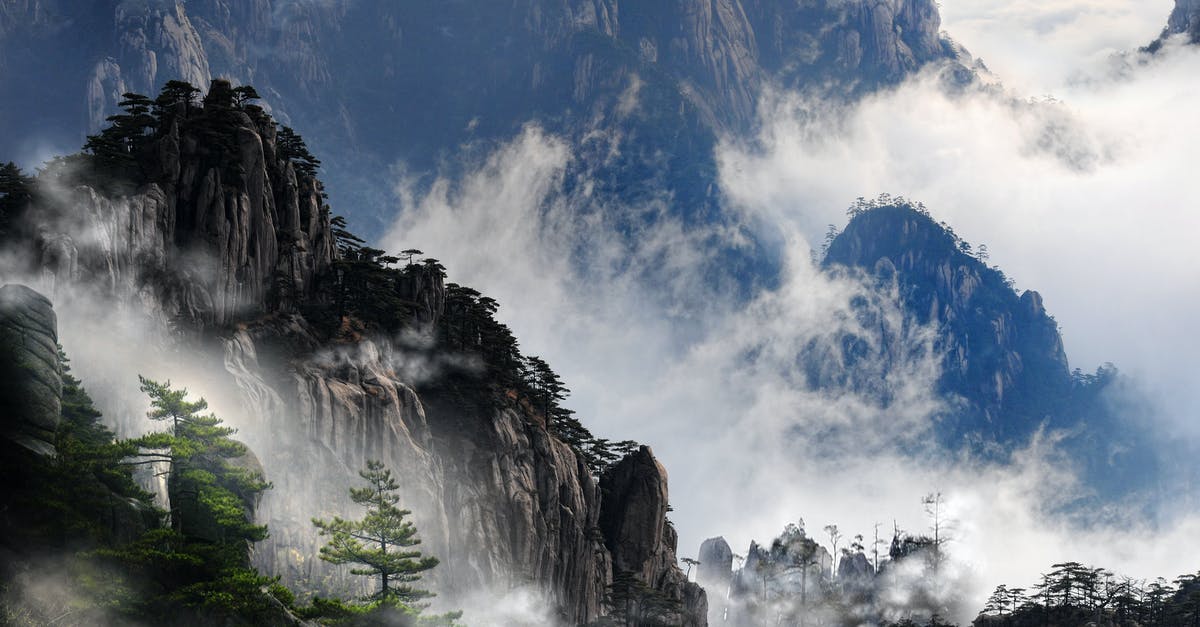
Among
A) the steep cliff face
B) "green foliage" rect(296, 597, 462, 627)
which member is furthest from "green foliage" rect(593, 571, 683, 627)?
"green foliage" rect(296, 597, 462, 627)

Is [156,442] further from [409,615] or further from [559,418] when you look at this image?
[559,418]

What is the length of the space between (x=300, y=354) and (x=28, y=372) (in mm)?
41490

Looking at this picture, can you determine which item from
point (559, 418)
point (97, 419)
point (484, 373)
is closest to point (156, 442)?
point (97, 419)

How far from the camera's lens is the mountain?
79.8 metres

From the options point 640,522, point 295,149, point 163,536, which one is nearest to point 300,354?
point 295,149

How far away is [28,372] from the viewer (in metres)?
57.4

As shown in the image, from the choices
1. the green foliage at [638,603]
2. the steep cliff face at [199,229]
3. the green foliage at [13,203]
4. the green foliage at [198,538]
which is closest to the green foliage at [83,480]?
the green foliage at [198,538]

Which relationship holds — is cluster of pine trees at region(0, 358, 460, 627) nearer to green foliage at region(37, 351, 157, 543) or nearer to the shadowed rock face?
green foliage at region(37, 351, 157, 543)

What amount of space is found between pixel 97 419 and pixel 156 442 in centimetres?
1228

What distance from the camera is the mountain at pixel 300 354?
Result: 79812mm

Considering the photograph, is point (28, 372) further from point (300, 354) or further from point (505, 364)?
point (505, 364)

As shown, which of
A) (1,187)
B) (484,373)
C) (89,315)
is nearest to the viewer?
(89,315)

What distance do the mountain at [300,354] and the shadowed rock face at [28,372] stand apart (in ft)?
0.55

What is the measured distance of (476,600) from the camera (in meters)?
105
